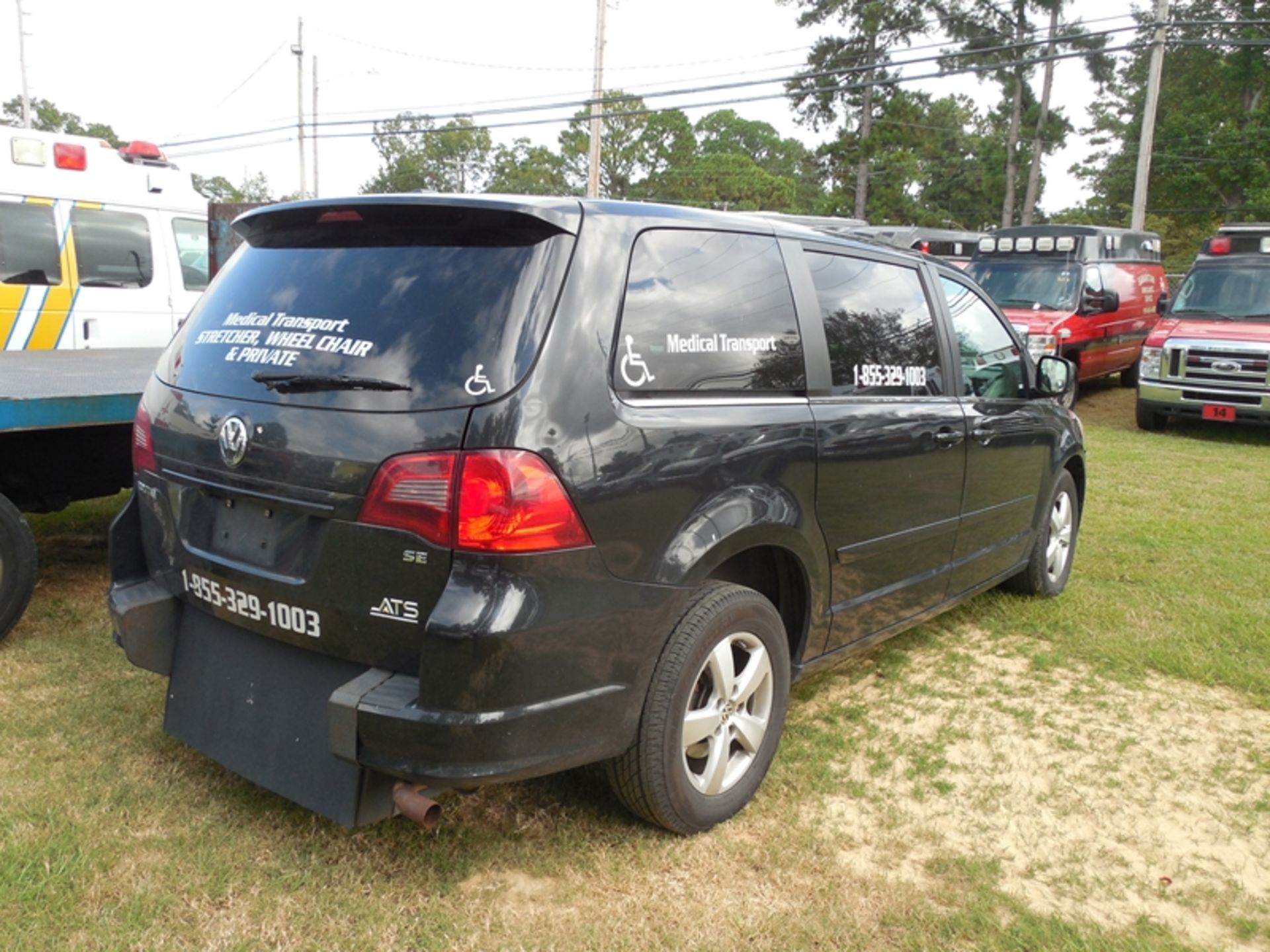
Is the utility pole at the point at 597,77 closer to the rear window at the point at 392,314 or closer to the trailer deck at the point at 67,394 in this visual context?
the trailer deck at the point at 67,394

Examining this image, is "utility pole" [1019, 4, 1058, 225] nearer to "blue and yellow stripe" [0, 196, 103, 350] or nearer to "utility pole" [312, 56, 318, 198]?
"utility pole" [312, 56, 318, 198]

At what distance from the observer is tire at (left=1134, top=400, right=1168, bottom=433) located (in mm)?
12016

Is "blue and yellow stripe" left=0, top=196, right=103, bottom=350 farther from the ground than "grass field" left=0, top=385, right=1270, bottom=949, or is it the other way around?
"blue and yellow stripe" left=0, top=196, right=103, bottom=350

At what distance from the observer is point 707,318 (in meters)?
2.93

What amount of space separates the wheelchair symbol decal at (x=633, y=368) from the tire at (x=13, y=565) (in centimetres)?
276

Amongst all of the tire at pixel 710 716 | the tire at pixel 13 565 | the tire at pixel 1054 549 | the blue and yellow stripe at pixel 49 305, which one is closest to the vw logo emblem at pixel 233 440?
the tire at pixel 710 716

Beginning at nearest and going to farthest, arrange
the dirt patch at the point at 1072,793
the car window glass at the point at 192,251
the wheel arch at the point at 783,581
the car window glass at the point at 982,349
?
1. the dirt patch at the point at 1072,793
2. the wheel arch at the point at 783,581
3. the car window glass at the point at 982,349
4. the car window glass at the point at 192,251

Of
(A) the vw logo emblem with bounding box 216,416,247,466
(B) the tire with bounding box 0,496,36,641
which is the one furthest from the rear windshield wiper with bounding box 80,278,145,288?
(A) the vw logo emblem with bounding box 216,416,247,466

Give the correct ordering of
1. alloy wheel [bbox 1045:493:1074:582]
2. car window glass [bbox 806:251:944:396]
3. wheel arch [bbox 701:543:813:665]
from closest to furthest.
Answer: wheel arch [bbox 701:543:813:665]
car window glass [bbox 806:251:944:396]
alloy wheel [bbox 1045:493:1074:582]

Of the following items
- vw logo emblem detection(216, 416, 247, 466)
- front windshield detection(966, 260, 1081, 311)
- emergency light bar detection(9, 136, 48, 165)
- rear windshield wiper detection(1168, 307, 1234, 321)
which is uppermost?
emergency light bar detection(9, 136, 48, 165)

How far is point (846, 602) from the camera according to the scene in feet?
11.5

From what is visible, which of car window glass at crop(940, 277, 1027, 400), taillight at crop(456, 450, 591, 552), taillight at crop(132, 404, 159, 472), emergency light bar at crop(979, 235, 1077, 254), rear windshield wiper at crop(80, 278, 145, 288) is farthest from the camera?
emergency light bar at crop(979, 235, 1077, 254)

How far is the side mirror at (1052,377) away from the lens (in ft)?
15.8

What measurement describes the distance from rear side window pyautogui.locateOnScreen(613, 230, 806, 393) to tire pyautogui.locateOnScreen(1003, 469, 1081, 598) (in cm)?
243
